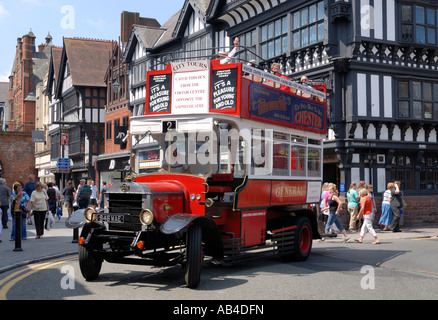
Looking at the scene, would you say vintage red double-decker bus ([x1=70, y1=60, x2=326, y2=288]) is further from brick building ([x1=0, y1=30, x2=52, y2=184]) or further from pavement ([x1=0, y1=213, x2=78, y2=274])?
brick building ([x1=0, y1=30, x2=52, y2=184])

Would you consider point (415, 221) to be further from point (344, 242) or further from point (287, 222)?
point (287, 222)

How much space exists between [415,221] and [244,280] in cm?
1487

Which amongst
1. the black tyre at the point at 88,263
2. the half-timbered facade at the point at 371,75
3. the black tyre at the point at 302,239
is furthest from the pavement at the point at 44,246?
the black tyre at the point at 302,239

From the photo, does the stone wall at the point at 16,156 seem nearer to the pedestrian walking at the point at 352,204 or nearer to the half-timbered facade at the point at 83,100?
the half-timbered facade at the point at 83,100

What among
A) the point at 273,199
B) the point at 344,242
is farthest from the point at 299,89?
the point at 344,242

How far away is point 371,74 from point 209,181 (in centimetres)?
1377

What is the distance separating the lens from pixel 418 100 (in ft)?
72.3

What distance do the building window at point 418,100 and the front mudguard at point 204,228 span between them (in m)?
14.9

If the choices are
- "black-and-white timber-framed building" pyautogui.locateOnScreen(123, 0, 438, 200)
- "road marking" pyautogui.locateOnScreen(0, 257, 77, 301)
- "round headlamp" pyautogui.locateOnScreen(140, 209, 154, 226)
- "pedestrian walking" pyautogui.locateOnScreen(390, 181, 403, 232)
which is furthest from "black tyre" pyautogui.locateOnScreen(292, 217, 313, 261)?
"black-and-white timber-framed building" pyautogui.locateOnScreen(123, 0, 438, 200)

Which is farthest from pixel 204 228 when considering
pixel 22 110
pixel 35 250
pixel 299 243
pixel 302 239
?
pixel 22 110

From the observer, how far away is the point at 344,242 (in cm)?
1568

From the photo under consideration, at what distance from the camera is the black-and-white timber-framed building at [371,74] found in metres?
20.6

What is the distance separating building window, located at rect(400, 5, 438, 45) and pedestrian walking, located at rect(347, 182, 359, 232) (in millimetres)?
6841
